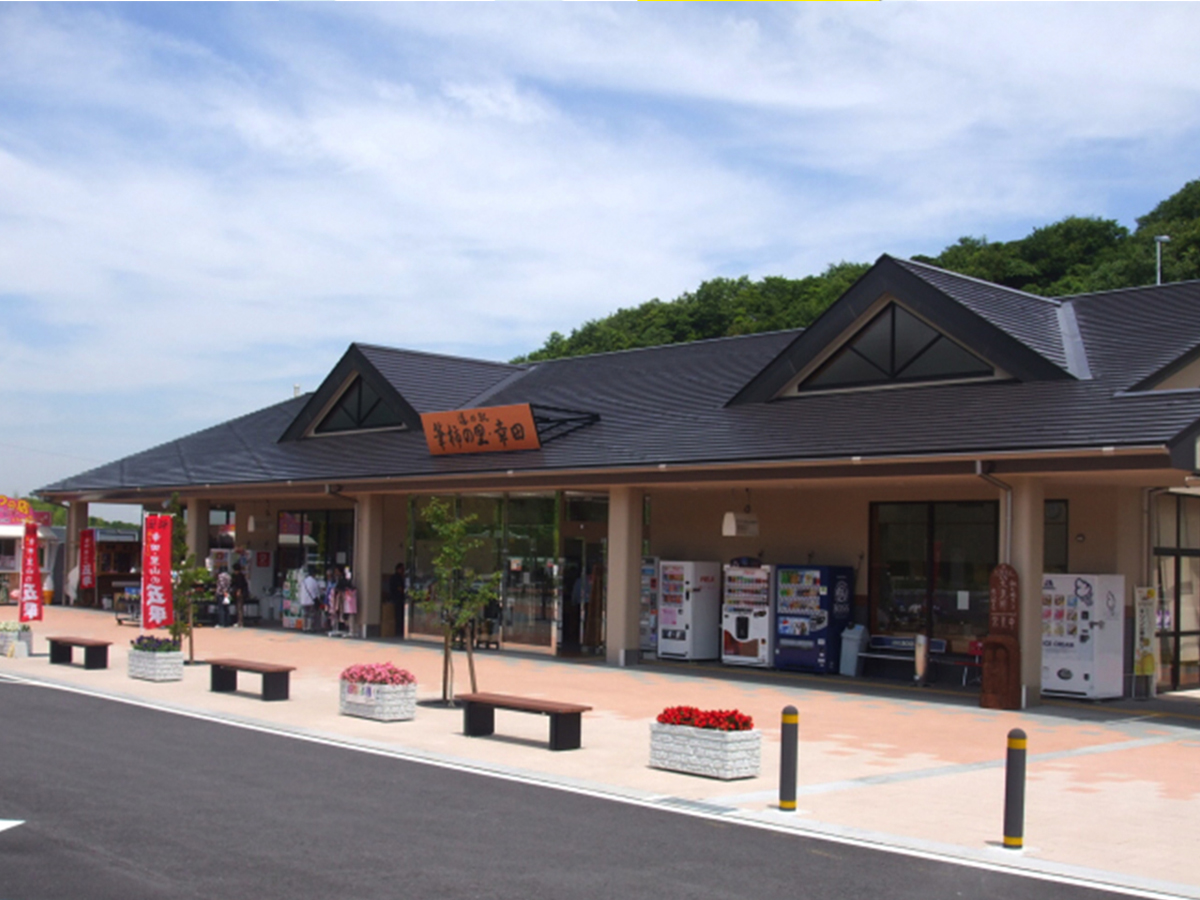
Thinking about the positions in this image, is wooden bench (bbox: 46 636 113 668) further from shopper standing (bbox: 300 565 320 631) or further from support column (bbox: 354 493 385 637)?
shopper standing (bbox: 300 565 320 631)

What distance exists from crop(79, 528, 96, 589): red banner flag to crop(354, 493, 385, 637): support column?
1342 cm

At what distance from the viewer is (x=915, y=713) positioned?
1672 cm

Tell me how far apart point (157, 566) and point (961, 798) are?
48.7 ft

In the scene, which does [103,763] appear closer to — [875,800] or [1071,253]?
[875,800]

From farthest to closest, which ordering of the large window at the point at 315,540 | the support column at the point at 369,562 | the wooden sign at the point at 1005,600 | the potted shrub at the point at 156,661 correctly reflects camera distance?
1. the large window at the point at 315,540
2. the support column at the point at 369,562
3. the potted shrub at the point at 156,661
4. the wooden sign at the point at 1005,600

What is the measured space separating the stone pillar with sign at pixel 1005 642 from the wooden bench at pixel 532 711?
640cm

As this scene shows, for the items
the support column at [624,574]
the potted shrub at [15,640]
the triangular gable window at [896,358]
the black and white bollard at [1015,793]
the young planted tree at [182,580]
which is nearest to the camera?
the black and white bollard at [1015,793]

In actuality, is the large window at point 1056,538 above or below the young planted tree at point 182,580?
above

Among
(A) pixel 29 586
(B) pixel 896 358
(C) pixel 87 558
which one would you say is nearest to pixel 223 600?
(A) pixel 29 586

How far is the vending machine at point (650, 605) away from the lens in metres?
23.8

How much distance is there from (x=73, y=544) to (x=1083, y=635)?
30391 mm

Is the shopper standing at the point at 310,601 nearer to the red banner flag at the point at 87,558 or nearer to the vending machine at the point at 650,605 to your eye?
the vending machine at the point at 650,605

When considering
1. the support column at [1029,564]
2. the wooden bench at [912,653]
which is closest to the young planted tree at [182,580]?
the wooden bench at [912,653]

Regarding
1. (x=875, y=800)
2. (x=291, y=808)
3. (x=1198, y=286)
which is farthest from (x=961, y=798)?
(x=1198, y=286)
